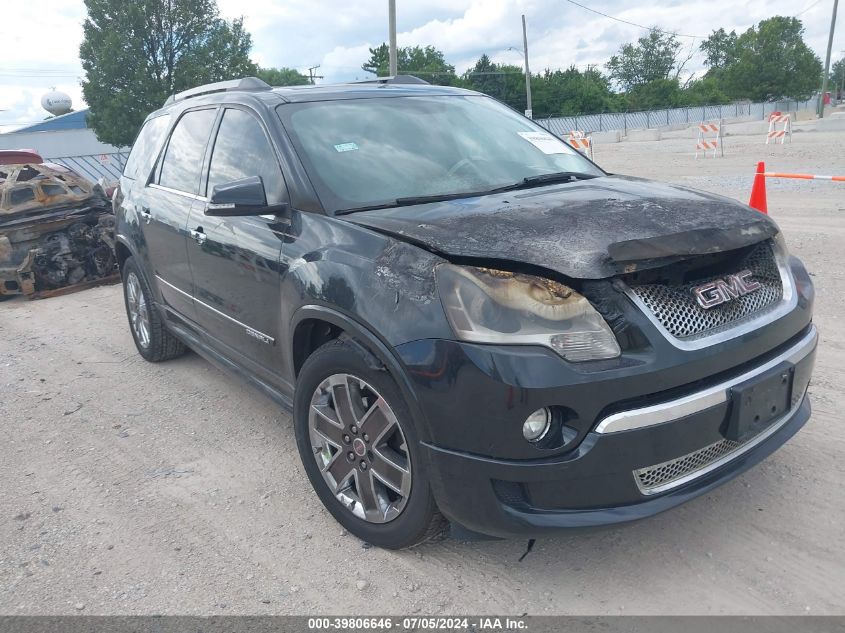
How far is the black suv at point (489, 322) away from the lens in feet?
7.38

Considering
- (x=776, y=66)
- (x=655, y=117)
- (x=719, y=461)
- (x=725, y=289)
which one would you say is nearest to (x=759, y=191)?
(x=725, y=289)

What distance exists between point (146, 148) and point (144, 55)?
99.5ft

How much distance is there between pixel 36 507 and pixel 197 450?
84 cm

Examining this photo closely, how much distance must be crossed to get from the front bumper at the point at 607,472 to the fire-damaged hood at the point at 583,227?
19.0 inches

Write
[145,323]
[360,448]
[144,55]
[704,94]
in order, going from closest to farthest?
[360,448] < [145,323] < [144,55] < [704,94]

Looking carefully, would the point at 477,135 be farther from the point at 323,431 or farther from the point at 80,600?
the point at 80,600

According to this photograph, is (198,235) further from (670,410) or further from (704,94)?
(704,94)

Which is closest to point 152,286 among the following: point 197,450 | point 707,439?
point 197,450

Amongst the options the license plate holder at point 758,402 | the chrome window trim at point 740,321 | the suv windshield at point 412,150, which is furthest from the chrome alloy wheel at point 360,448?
the license plate holder at point 758,402

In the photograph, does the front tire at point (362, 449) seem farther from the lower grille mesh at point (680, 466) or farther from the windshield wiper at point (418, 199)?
the lower grille mesh at point (680, 466)

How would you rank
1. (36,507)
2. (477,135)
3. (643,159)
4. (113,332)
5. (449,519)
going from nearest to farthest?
1. (449,519)
2. (36,507)
3. (477,135)
4. (113,332)
5. (643,159)

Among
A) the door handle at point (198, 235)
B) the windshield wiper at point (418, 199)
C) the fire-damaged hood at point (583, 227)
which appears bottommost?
the door handle at point (198, 235)

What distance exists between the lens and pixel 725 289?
2.51 m

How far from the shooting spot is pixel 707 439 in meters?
2.37
